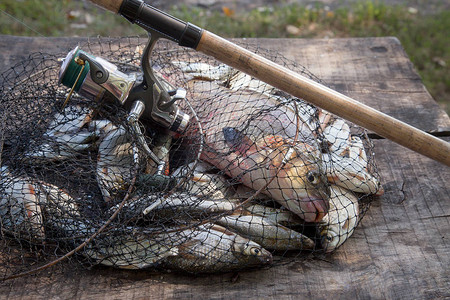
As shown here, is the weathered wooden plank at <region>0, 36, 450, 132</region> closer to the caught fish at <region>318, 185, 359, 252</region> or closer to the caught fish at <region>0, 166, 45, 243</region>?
the caught fish at <region>318, 185, 359, 252</region>

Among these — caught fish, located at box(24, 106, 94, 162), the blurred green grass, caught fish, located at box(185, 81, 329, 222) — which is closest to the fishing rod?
caught fish, located at box(185, 81, 329, 222)

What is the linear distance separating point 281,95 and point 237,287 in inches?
48.3

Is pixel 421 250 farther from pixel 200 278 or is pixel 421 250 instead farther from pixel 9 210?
pixel 9 210

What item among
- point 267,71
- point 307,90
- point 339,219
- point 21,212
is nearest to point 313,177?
point 339,219

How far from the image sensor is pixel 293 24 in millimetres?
5457

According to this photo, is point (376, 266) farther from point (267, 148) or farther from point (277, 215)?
point (267, 148)

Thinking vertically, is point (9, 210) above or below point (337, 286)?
below

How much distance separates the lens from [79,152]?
8.83ft

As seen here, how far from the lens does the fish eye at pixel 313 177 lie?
2.49 m

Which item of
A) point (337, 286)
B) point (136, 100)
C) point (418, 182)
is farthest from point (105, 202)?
point (418, 182)

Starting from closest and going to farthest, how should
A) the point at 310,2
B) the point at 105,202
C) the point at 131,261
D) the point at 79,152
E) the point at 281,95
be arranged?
the point at 131,261 < the point at 105,202 < the point at 79,152 < the point at 281,95 < the point at 310,2

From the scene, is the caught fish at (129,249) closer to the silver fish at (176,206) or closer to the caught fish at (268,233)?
the silver fish at (176,206)

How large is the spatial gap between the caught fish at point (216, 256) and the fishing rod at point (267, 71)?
715 mm

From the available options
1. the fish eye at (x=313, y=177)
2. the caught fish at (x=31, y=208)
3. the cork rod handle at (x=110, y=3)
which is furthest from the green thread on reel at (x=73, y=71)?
the fish eye at (x=313, y=177)
